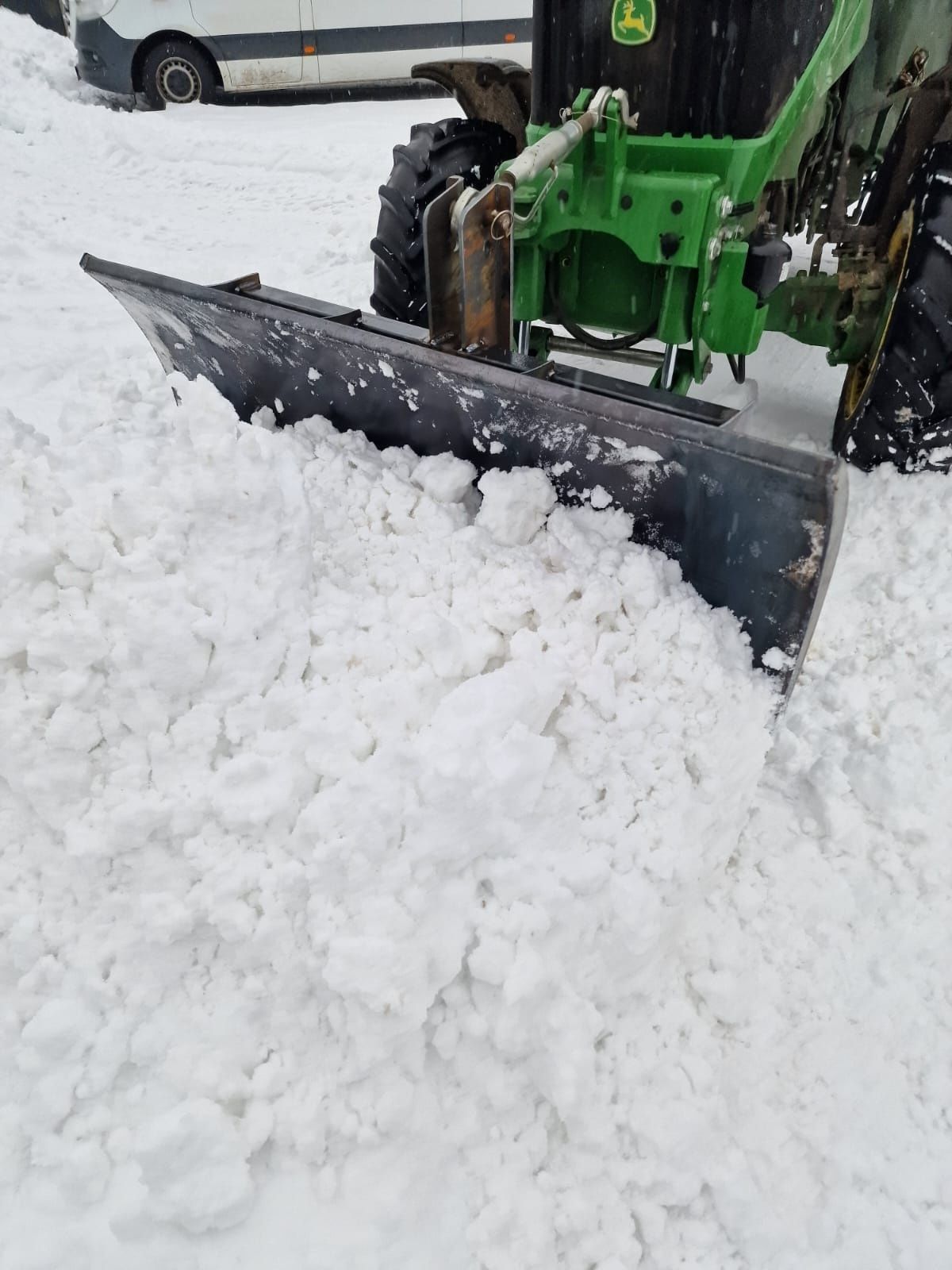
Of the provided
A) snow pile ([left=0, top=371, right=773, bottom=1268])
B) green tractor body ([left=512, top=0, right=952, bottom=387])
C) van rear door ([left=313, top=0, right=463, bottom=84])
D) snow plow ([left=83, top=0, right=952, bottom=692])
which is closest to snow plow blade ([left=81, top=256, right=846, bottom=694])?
snow plow ([left=83, top=0, right=952, bottom=692])

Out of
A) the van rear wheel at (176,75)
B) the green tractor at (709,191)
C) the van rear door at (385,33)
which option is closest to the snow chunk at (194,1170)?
the green tractor at (709,191)

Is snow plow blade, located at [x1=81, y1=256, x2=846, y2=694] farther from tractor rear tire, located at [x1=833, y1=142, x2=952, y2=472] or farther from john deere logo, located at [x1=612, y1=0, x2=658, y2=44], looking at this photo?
tractor rear tire, located at [x1=833, y1=142, x2=952, y2=472]

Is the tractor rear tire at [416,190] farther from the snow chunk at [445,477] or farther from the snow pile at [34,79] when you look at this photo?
the snow pile at [34,79]

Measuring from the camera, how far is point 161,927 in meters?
1.39

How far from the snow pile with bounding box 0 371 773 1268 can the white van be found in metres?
7.62

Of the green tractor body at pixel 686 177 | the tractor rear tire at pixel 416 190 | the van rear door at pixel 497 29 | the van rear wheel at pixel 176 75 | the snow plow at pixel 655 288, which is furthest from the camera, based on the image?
the van rear wheel at pixel 176 75

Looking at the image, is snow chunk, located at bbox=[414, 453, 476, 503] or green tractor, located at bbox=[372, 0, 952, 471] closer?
snow chunk, located at bbox=[414, 453, 476, 503]

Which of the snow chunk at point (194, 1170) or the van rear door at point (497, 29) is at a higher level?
the van rear door at point (497, 29)

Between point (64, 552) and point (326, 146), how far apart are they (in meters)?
6.30

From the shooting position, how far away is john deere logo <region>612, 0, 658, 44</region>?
2334mm

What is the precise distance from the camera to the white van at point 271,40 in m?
7.62

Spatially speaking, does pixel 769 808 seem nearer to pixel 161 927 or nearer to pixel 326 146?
pixel 161 927

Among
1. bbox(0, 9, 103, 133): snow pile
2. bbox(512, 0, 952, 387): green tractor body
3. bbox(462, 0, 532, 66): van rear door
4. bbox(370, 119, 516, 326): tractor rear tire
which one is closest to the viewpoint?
bbox(512, 0, 952, 387): green tractor body

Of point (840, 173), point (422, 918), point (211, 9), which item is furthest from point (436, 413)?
point (211, 9)
